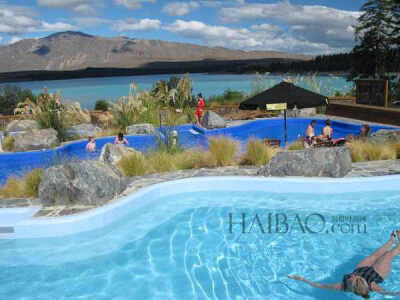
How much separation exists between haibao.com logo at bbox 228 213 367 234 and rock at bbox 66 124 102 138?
8.19 meters

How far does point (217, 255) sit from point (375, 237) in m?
2.01

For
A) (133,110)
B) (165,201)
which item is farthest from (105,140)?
(165,201)

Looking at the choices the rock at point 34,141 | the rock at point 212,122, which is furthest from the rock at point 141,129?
the rock at point 34,141

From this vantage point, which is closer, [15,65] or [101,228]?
[101,228]

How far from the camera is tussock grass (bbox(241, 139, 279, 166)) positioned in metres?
7.52

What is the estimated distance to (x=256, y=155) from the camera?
7527 mm

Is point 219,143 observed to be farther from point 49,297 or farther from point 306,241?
point 49,297

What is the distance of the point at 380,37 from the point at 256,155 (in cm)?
1285

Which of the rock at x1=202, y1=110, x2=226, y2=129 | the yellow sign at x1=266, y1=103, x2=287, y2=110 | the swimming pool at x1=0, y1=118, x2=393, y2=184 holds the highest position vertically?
the yellow sign at x1=266, y1=103, x2=287, y2=110

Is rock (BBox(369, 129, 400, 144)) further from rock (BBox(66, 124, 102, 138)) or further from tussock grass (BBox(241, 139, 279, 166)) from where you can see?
rock (BBox(66, 124, 102, 138))

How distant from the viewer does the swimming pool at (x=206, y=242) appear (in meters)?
4.13

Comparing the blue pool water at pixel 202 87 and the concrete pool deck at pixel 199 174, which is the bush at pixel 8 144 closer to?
the blue pool water at pixel 202 87

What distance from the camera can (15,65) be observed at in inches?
7549

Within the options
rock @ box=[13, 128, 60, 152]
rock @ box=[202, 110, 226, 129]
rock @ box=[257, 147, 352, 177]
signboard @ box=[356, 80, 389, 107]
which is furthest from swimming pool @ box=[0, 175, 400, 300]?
signboard @ box=[356, 80, 389, 107]
